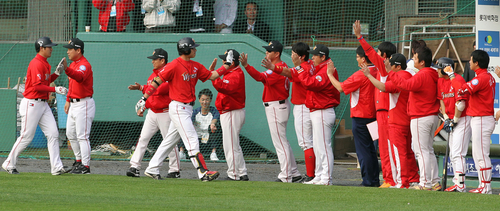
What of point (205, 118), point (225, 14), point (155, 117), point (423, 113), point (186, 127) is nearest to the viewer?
point (423, 113)

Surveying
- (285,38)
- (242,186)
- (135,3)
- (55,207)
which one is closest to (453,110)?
(242,186)

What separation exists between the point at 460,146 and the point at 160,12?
744cm

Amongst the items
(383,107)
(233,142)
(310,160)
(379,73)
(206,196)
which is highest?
(379,73)

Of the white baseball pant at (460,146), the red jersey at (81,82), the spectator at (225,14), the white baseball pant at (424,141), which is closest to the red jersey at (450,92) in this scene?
the white baseball pant at (460,146)

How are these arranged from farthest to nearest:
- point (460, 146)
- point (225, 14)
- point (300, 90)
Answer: point (225, 14), point (300, 90), point (460, 146)

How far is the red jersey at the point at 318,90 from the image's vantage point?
7.61 meters

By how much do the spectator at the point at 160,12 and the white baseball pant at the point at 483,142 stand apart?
7294 millimetres

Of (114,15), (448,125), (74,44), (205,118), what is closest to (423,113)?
(448,125)

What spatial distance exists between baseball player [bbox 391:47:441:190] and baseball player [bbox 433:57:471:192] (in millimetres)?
211

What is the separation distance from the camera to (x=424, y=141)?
22.7 feet

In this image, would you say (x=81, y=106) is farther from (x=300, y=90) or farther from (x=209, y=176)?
(x=300, y=90)

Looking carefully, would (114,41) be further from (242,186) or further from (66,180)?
(242,186)

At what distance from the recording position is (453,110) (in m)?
7.47

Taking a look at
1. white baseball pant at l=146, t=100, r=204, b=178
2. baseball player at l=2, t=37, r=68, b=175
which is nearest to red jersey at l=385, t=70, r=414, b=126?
white baseball pant at l=146, t=100, r=204, b=178
